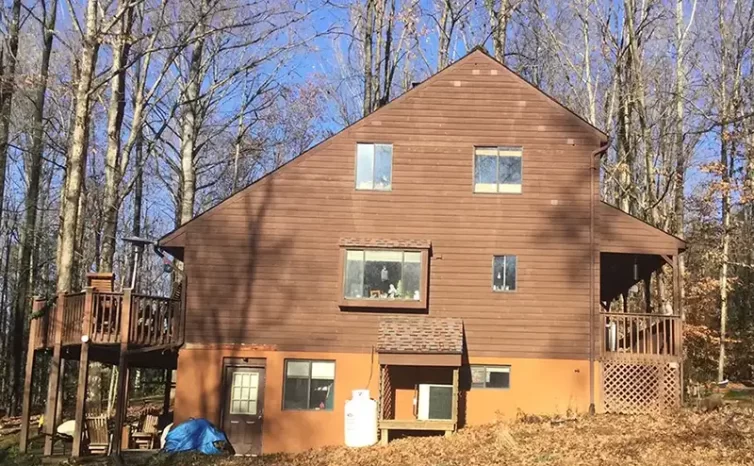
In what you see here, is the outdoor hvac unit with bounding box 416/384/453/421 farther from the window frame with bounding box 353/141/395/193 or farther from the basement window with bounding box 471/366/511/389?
the window frame with bounding box 353/141/395/193

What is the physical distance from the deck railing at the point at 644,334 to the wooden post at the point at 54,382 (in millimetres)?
12016

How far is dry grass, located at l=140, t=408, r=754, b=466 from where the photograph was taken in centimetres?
1198

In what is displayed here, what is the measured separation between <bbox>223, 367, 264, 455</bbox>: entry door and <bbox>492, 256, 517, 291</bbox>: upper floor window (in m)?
5.86

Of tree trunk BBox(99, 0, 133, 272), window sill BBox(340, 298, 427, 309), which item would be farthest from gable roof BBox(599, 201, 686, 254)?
tree trunk BBox(99, 0, 133, 272)

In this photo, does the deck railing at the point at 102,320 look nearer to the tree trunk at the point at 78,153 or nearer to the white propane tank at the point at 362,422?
the tree trunk at the point at 78,153

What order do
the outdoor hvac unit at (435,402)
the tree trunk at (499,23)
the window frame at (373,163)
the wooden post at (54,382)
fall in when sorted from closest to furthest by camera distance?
the wooden post at (54,382)
the outdoor hvac unit at (435,402)
the window frame at (373,163)
the tree trunk at (499,23)

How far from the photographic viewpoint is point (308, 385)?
1730cm

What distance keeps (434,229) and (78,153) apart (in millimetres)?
8750

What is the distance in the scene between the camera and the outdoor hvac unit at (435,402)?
1678 centimetres

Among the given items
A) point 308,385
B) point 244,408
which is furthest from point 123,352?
point 308,385

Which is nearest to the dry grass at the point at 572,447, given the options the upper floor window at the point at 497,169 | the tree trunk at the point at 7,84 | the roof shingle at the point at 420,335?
the roof shingle at the point at 420,335

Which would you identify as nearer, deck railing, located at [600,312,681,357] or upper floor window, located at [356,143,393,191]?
deck railing, located at [600,312,681,357]

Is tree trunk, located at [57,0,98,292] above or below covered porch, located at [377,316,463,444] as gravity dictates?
above

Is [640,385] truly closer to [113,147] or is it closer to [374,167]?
[374,167]
